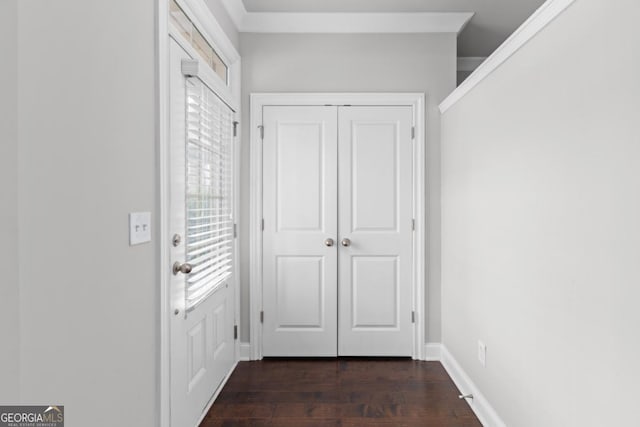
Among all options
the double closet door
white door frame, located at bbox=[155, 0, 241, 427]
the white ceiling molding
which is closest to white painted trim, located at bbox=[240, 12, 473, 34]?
the white ceiling molding

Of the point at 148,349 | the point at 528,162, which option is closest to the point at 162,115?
the point at 148,349

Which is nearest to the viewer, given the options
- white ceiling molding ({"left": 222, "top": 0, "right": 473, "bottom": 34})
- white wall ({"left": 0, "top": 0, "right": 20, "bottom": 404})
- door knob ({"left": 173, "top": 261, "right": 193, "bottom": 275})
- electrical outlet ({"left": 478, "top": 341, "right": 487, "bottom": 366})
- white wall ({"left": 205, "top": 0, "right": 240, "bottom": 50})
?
white wall ({"left": 0, "top": 0, "right": 20, "bottom": 404})

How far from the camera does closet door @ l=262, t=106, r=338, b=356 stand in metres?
3.05

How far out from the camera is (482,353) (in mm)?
2197

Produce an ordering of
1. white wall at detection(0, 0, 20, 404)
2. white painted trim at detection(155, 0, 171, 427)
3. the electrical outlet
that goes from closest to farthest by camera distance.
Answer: white wall at detection(0, 0, 20, 404) < white painted trim at detection(155, 0, 171, 427) < the electrical outlet

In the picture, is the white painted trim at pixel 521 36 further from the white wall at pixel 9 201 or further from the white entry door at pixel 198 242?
the white wall at pixel 9 201

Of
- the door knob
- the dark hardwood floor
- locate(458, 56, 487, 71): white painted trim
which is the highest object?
locate(458, 56, 487, 71): white painted trim

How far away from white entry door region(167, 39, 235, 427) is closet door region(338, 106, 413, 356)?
0.89m

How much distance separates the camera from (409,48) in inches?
121

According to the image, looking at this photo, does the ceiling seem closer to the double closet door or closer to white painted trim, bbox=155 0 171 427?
the double closet door

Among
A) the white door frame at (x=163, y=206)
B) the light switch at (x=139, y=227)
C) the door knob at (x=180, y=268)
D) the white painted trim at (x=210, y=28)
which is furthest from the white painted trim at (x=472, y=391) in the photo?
the white painted trim at (x=210, y=28)

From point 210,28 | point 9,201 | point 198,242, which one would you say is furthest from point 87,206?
point 210,28

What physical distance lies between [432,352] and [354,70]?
7.56 ft

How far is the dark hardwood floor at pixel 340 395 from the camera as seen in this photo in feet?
7.23
